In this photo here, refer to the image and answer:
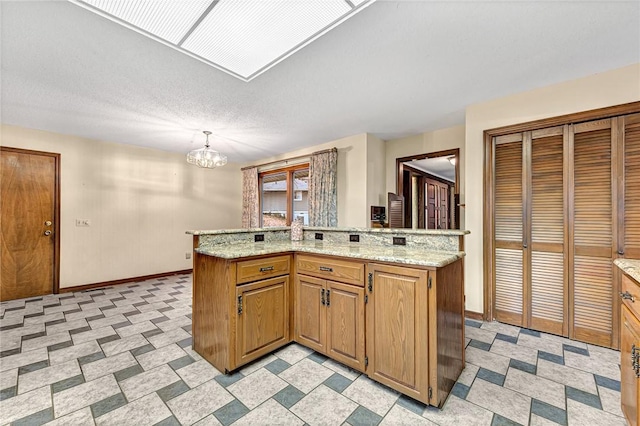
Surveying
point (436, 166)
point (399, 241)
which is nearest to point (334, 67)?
point (399, 241)

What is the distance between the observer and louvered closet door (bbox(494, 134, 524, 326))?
2783 mm

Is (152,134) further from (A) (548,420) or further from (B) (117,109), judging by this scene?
(A) (548,420)

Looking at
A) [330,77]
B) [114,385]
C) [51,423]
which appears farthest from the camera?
[330,77]

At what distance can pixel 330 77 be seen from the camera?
243 centimetres

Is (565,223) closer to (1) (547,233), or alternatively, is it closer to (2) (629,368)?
(1) (547,233)

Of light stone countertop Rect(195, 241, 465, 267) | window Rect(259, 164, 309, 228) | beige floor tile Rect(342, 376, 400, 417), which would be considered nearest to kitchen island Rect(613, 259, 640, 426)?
light stone countertop Rect(195, 241, 465, 267)

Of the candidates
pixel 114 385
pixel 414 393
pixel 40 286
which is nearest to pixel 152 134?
pixel 40 286

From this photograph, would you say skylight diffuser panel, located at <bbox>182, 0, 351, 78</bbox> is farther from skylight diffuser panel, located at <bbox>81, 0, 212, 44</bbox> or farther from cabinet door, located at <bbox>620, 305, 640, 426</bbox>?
cabinet door, located at <bbox>620, 305, 640, 426</bbox>

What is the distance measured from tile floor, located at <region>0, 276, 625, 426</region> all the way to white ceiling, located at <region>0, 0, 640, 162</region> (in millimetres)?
2419

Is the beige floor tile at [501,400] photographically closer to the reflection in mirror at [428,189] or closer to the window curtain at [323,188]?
the reflection in mirror at [428,189]

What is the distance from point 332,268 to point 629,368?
1.66 meters

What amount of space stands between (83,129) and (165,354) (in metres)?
3.56

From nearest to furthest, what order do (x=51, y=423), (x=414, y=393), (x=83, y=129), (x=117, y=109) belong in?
(x=51, y=423) < (x=414, y=393) < (x=117, y=109) < (x=83, y=129)

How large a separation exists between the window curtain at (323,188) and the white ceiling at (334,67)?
2.61 ft
